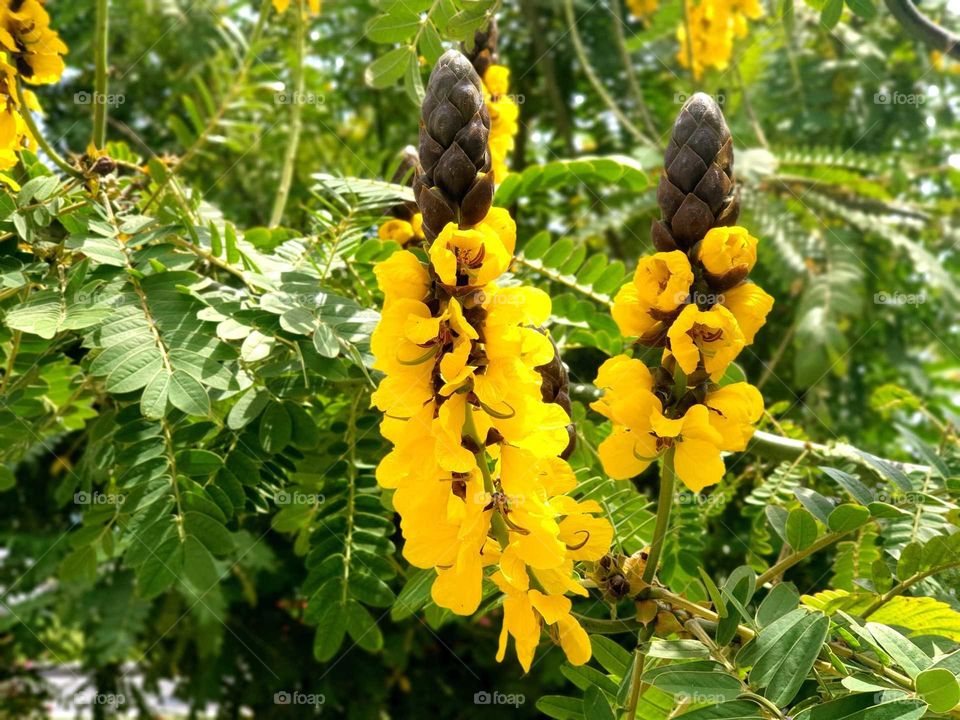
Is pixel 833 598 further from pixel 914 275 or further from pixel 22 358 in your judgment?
pixel 914 275

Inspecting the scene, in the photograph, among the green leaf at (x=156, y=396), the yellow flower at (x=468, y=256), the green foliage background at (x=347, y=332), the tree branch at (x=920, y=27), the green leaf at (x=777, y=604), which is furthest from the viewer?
the tree branch at (x=920, y=27)

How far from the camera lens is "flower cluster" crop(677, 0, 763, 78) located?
234 centimetres

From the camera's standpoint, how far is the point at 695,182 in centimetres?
67

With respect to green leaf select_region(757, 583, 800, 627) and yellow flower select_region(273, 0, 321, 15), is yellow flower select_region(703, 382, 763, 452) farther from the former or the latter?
yellow flower select_region(273, 0, 321, 15)

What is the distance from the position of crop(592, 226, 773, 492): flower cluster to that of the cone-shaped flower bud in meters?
0.14

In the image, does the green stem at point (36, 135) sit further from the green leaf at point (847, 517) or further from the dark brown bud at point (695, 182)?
the green leaf at point (847, 517)

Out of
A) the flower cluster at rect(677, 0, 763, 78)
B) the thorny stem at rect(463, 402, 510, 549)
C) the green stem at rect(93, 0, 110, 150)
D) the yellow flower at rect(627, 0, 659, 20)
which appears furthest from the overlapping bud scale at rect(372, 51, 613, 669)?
the yellow flower at rect(627, 0, 659, 20)

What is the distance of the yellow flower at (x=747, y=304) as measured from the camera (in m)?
0.68

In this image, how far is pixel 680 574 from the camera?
1.09 meters

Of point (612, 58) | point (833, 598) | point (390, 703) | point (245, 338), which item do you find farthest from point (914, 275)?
point (245, 338)

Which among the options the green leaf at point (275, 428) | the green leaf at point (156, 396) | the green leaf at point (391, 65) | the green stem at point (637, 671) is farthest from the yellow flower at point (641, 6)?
the green stem at point (637, 671)

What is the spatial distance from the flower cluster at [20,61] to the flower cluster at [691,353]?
712mm

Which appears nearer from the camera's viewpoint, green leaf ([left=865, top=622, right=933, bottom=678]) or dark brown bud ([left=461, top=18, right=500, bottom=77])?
green leaf ([left=865, top=622, right=933, bottom=678])

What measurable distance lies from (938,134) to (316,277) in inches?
101
